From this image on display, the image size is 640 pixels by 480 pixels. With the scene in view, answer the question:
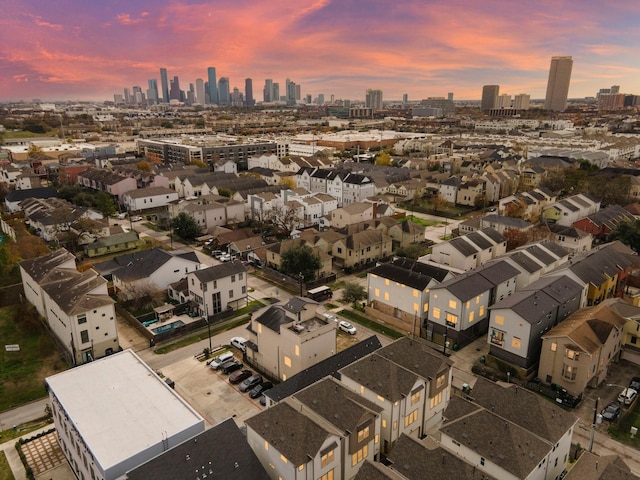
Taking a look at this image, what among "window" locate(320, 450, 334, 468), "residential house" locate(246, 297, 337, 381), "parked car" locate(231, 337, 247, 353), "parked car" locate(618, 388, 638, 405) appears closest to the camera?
"window" locate(320, 450, 334, 468)

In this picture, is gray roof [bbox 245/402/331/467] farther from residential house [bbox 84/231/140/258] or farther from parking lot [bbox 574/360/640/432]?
residential house [bbox 84/231/140/258]

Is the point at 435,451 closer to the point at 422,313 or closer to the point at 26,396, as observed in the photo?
the point at 422,313

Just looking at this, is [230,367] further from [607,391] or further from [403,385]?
[607,391]

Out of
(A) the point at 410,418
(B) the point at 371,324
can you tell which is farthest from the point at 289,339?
(B) the point at 371,324

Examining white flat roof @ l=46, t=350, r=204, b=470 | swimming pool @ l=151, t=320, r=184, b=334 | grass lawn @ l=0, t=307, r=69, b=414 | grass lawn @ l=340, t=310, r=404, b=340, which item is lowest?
grass lawn @ l=0, t=307, r=69, b=414

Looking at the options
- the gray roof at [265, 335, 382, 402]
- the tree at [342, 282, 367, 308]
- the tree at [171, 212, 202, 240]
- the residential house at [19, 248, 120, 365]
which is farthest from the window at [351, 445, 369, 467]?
the tree at [171, 212, 202, 240]
